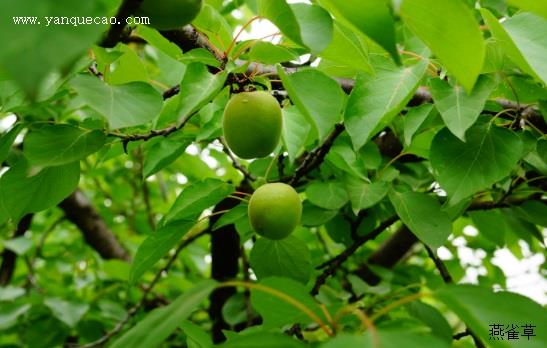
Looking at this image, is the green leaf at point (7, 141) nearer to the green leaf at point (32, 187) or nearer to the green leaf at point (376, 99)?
the green leaf at point (32, 187)

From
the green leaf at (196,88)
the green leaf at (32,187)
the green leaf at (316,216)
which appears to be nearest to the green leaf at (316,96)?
the green leaf at (196,88)

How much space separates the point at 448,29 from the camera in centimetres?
79

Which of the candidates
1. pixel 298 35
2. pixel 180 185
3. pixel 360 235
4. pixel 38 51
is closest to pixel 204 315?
pixel 180 185

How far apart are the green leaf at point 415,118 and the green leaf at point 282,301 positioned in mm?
434

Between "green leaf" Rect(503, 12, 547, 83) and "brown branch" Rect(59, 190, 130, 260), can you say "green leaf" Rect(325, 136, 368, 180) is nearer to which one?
"green leaf" Rect(503, 12, 547, 83)

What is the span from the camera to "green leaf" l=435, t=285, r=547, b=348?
60 cm

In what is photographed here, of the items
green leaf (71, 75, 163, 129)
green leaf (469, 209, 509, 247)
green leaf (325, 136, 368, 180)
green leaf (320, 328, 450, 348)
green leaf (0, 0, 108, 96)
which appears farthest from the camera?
green leaf (469, 209, 509, 247)

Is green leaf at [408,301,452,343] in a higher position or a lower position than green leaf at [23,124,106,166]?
lower

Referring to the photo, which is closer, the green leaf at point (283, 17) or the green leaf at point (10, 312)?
the green leaf at point (283, 17)

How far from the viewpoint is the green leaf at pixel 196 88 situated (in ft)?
2.97

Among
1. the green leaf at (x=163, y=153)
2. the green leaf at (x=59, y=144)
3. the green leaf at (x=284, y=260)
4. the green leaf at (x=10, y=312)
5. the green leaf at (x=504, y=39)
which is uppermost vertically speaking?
the green leaf at (x=504, y=39)

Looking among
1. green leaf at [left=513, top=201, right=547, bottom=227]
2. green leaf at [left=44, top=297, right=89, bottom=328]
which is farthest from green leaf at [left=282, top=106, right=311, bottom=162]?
green leaf at [left=44, top=297, right=89, bottom=328]

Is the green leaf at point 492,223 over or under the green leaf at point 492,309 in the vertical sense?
under

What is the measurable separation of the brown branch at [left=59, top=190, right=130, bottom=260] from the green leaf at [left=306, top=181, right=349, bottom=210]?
46.2 inches
